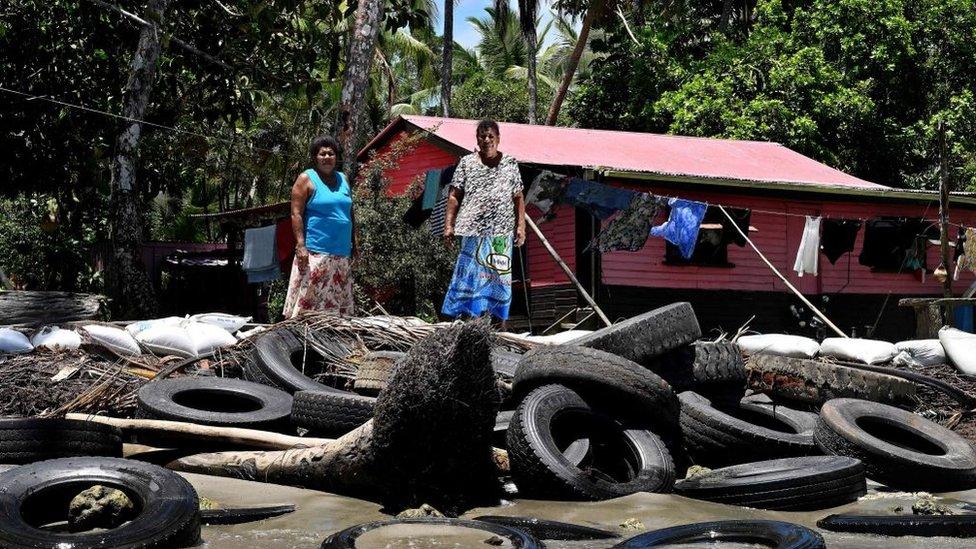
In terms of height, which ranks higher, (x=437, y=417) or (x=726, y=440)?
(x=437, y=417)

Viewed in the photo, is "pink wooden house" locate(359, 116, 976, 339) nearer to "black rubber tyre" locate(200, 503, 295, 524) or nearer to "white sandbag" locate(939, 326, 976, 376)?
"white sandbag" locate(939, 326, 976, 376)

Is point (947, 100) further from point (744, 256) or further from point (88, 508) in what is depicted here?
point (88, 508)

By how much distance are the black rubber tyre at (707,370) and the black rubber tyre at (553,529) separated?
2.54 meters

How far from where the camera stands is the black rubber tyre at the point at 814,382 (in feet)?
25.7

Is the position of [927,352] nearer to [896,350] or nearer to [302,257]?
[896,350]

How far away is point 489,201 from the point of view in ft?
26.2

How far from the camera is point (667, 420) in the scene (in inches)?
234

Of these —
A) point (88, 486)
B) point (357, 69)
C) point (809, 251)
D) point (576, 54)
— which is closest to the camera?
point (88, 486)

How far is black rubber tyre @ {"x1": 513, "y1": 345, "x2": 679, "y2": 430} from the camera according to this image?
5832mm

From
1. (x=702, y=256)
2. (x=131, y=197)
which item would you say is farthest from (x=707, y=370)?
(x=702, y=256)

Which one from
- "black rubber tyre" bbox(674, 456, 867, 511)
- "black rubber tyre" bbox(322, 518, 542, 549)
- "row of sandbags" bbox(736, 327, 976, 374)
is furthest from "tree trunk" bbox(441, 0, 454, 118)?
"black rubber tyre" bbox(322, 518, 542, 549)

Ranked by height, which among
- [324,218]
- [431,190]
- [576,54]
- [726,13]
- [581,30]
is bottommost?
[324,218]

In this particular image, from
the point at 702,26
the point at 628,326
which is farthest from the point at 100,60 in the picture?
the point at 702,26

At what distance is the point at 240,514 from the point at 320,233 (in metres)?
3.66
